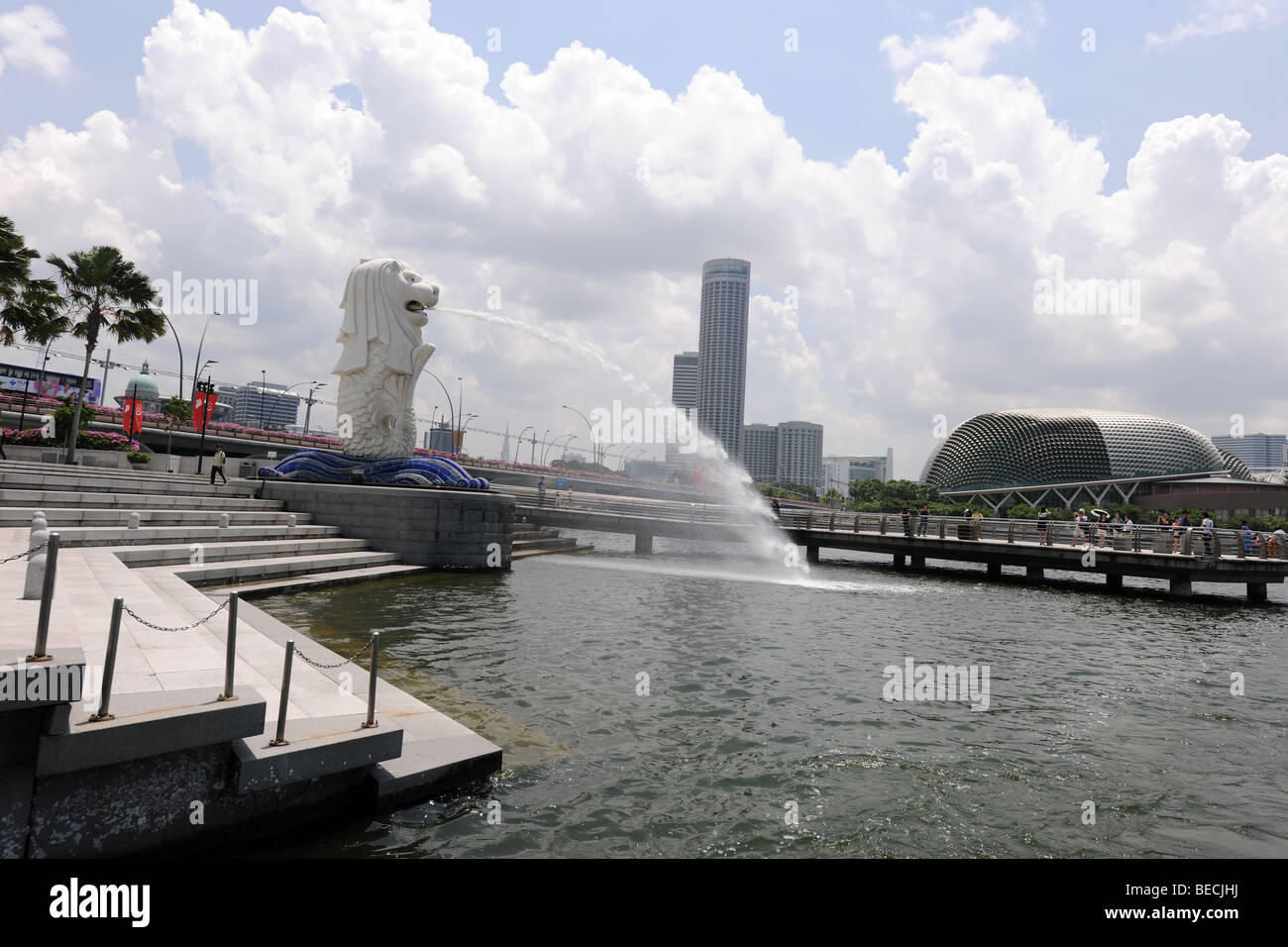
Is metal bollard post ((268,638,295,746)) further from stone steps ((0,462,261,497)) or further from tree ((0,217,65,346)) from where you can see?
tree ((0,217,65,346))

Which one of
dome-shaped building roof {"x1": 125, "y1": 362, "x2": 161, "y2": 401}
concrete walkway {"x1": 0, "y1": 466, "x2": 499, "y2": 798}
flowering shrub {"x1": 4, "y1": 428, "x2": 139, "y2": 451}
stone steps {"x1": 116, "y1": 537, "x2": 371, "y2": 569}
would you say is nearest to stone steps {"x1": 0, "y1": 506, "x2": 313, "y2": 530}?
stone steps {"x1": 116, "y1": 537, "x2": 371, "y2": 569}

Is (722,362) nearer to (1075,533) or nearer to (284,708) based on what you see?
(1075,533)

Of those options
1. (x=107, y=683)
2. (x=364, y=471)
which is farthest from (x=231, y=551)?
(x=107, y=683)

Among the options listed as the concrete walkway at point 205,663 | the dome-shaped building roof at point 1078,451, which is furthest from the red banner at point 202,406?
the dome-shaped building roof at point 1078,451

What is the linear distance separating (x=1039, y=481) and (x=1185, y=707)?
124 meters

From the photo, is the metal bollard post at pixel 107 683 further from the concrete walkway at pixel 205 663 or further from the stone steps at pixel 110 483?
the stone steps at pixel 110 483

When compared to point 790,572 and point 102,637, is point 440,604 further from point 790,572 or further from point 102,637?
point 790,572

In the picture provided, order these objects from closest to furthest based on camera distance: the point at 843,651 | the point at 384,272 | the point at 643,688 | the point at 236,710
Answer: the point at 236,710 → the point at 643,688 → the point at 843,651 → the point at 384,272

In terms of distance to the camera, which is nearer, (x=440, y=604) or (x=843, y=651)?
(x=843, y=651)

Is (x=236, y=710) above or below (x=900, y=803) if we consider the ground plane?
above

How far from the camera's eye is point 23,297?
97.6 ft

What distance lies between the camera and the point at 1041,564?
30406mm

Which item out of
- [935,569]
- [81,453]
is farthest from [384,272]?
[935,569]

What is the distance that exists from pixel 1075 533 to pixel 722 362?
467 ft
